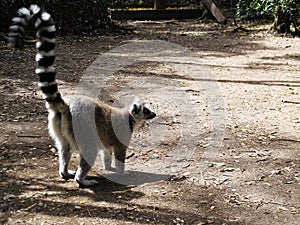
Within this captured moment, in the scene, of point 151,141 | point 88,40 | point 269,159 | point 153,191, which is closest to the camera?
point 153,191

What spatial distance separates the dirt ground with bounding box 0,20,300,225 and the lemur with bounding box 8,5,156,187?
204 millimetres

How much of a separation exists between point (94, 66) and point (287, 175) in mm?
5620

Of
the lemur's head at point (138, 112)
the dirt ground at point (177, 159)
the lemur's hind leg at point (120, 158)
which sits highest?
the lemur's head at point (138, 112)

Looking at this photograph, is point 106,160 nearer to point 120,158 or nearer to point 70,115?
point 120,158

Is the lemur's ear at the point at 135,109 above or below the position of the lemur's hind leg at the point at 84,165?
above

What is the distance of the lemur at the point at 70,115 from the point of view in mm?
4027

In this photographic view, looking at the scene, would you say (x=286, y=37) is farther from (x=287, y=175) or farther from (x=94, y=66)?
(x=287, y=175)

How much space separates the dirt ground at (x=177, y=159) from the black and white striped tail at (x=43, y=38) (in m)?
0.91

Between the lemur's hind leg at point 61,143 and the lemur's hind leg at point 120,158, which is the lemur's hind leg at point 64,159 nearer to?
the lemur's hind leg at point 61,143

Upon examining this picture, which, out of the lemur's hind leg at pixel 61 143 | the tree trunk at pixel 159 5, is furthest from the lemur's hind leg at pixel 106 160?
the tree trunk at pixel 159 5

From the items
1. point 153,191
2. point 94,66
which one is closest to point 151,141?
point 153,191

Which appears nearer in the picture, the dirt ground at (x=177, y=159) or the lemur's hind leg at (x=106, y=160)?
the dirt ground at (x=177, y=159)

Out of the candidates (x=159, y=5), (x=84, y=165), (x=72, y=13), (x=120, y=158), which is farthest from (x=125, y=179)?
(x=159, y=5)

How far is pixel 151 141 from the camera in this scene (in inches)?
221
